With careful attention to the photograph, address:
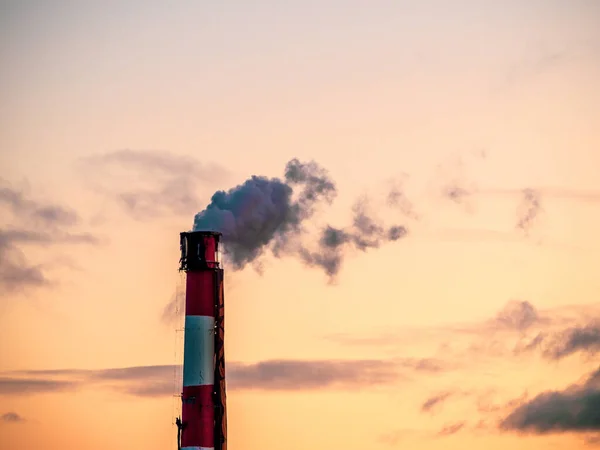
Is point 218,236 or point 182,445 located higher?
point 218,236

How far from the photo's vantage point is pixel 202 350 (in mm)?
59969

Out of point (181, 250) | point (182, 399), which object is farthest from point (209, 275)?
point (182, 399)

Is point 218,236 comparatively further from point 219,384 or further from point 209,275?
point 219,384

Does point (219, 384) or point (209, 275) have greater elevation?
point (209, 275)

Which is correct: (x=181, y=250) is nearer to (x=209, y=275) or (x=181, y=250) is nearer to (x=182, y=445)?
(x=209, y=275)

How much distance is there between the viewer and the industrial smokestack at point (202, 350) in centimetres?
5969

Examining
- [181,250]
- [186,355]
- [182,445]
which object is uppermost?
[181,250]

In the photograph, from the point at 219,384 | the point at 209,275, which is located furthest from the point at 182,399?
the point at 209,275

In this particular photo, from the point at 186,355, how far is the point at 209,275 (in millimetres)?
3493

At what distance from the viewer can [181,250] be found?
2379 inches

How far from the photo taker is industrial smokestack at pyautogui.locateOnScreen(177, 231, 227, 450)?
5969 centimetres

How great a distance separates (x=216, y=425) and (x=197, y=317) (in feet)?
15.1

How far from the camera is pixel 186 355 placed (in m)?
60.0

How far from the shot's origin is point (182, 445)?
195 ft
